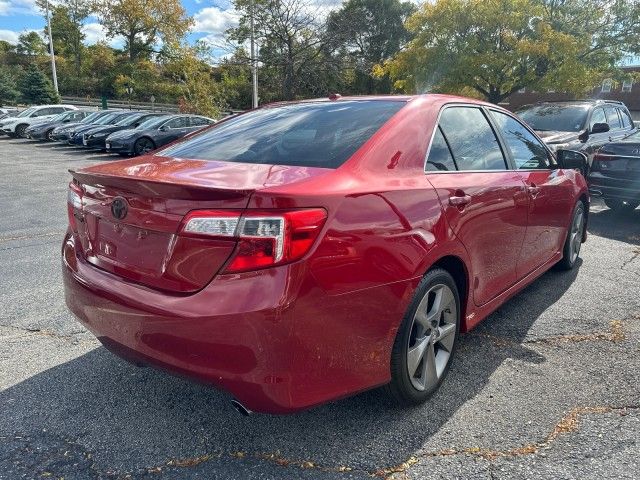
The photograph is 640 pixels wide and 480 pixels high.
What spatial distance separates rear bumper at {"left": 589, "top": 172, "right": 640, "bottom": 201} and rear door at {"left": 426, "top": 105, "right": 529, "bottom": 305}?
454 cm

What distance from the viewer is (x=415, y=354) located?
258cm

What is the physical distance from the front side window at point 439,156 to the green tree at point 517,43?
13908mm

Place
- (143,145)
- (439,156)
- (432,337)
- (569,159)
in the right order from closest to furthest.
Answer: (432,337)
(439,156)
(569,159)
(143,145)

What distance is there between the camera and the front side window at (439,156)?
272 centimetres

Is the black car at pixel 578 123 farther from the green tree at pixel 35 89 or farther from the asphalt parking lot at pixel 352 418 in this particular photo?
the green tree at pixel 35 89

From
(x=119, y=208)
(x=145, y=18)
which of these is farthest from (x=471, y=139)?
(x=145, y=18)

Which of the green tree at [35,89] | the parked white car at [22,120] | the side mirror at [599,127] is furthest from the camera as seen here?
the green tree at [35,89]

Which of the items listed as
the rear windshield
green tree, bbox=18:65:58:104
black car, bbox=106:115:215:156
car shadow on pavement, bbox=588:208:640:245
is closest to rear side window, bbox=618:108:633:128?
car shadow on pavement, bbox=588:208:640:245

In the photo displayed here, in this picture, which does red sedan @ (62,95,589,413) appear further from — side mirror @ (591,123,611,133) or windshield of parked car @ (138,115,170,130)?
windshield of parked car @ (138,115,170,130)

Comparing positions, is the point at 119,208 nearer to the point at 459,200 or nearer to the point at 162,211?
the point at 162,211

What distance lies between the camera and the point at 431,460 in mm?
2301

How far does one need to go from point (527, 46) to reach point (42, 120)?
22813mm

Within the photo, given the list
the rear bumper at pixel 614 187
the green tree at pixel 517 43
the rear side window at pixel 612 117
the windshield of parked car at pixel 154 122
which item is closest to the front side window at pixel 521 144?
the rear bumper at pixel 614 187

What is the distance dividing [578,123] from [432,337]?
26.1 feet
